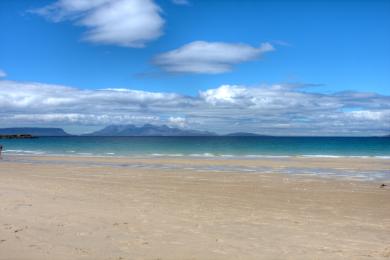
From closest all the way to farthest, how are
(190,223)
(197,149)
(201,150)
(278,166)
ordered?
(190,223), (278,166), (201,150), (197,149)

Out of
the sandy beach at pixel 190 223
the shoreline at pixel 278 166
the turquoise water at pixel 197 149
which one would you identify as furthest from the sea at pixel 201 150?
the sandy beach at pixel 190 223

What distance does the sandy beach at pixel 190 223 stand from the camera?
26.3ft

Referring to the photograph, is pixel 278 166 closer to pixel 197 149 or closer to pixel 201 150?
pixel 201 150

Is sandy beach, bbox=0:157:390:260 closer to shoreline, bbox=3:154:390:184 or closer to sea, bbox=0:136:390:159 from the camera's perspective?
→ shoreline, bbox=3:154:390:184

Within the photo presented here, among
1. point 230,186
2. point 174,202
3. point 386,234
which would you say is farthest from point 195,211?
point 230,186

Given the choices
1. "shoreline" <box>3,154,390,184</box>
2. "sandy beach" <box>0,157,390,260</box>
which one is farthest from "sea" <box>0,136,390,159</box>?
"sandy beach" <box>0,157,390,260</box>

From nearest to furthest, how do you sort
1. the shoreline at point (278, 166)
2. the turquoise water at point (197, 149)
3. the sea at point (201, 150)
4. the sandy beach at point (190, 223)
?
the sandy beach at point (190, 223) → the shoreline at point (278, 166) → the sea at point (201, 150) → the turquoise water at point (197, 149)

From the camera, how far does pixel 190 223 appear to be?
10.5m

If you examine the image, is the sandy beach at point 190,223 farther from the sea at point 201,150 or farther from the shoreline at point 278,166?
the sea at point 201,150

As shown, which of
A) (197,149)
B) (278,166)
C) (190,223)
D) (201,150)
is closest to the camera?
(190,223)

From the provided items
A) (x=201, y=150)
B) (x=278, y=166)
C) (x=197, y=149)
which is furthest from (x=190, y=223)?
(x=197, y=149)

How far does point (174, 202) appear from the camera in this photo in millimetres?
14086

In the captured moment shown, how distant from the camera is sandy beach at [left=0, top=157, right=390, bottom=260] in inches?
315

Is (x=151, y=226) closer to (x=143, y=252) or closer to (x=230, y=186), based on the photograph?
(x=143, y=252)
